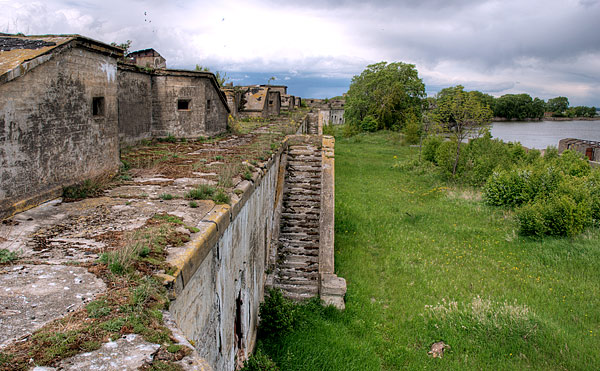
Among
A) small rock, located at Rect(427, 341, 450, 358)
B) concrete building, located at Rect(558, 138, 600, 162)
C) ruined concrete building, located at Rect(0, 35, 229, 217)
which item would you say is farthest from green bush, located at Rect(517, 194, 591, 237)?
concrete building, located at Rect(558, 138, 600, 162)

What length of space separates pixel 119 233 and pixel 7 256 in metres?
0.93

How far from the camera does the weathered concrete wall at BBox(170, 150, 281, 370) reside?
12.5 feet

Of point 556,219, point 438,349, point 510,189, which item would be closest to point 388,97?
point 510,189

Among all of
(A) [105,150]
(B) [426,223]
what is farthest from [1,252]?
(B) [426,223]

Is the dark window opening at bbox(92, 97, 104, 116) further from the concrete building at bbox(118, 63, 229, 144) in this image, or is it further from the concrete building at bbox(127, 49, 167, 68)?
the concrete building at bbox(127, 49, 167, 68)

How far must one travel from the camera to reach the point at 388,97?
44.1 meters

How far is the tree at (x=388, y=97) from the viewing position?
145 ft

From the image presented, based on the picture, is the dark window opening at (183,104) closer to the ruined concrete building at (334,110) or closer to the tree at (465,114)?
the tree at (465,114)

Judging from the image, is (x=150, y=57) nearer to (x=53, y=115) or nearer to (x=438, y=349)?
(x=53, y=115)

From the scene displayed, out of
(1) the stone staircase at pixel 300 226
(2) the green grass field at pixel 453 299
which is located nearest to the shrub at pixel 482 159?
(2) the green grass field at pixel 453 299

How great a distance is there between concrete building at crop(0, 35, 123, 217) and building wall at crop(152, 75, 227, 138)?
16.5 feet

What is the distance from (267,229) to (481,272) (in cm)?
557

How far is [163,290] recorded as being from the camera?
9.75ft

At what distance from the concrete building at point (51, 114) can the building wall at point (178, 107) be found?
16.5 feet
